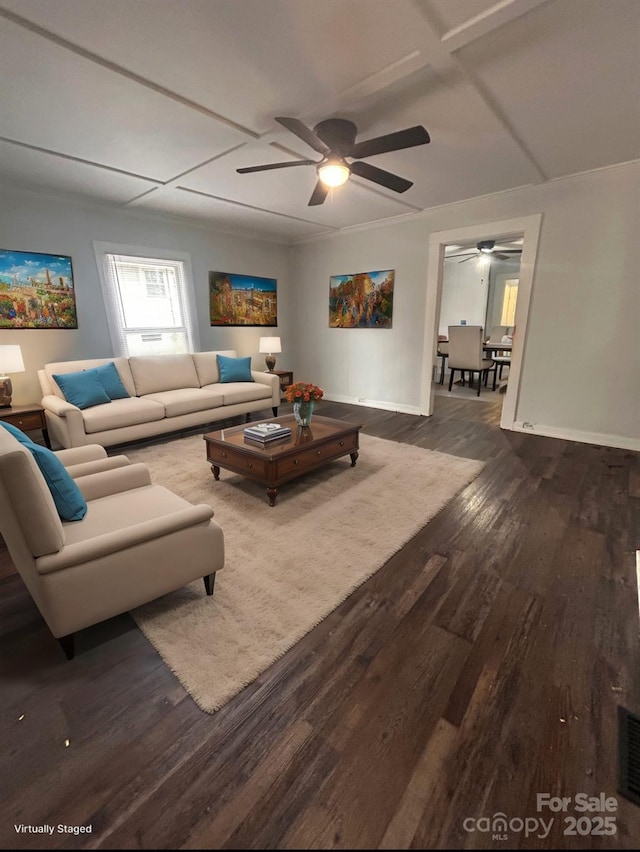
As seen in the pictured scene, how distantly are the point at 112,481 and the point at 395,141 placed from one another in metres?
2.58

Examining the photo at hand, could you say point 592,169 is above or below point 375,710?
above

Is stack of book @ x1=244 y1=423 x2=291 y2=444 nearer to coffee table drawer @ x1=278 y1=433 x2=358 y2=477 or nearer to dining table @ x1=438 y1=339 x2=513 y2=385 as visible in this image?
coffee table drawer @ x1=278 y1=433 x2=358 y2=477

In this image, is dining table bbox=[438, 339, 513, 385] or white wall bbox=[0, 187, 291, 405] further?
dining table bbox=[438, 339, 513, 385]

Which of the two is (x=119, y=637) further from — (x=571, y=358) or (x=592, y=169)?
(x=592, y=169)

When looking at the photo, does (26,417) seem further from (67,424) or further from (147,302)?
(147,302)

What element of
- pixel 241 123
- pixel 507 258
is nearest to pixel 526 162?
pixel 241 123

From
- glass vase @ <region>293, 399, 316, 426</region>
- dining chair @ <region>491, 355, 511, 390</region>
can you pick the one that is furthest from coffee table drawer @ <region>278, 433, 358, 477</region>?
dining chair @ <region>491, 355, 511, 390</region>

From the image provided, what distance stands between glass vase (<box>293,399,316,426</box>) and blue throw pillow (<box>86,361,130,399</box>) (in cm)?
213

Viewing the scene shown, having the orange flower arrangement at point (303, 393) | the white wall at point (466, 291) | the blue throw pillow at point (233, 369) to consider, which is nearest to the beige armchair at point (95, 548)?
the orange flower arrangement at point (303, 393)

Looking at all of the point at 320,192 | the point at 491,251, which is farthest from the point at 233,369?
the point at 491,251

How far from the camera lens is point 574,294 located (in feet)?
12.7

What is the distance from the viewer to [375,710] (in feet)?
4.34

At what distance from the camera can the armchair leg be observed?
4.88ft

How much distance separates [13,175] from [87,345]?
1.66m
